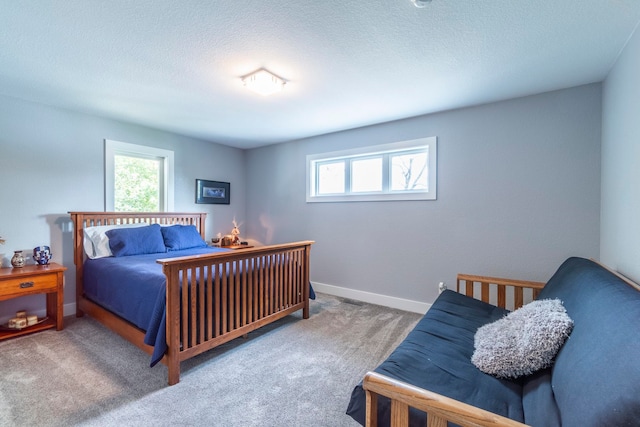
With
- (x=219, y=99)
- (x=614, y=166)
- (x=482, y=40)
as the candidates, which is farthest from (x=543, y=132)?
(x=219, y=99)

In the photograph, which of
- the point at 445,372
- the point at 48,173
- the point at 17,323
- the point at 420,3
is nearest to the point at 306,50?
the point at 420,3

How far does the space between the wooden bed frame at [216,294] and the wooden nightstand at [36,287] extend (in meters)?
0.23

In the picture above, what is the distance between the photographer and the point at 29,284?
2447 millimetres

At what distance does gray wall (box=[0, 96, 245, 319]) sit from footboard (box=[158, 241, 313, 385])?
1976 millimetres

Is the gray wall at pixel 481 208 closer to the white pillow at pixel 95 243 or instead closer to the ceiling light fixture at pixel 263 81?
the ceiling light fixture at pixel 263 81

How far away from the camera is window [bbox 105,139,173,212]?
331 cm

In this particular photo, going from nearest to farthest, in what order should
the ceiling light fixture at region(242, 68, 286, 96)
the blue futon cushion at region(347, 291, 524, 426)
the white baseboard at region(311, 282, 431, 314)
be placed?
the blue futon cushion at region(347, 291, 524, 426) < the ceiling light fixture at region(242, 68, 286, 96) < the white baseboard at region(311, 282, 431, 314)

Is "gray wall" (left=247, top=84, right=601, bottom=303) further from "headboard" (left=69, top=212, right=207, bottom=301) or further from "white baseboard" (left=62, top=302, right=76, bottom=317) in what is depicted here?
"white baseboard" (left=62, top=302, right=76, bottom=317)

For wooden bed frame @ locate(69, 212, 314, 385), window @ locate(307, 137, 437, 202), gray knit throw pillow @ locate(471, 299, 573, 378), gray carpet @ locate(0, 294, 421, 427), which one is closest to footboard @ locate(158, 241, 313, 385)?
wooden bed frame @ locate(69, 212, 314, 385)

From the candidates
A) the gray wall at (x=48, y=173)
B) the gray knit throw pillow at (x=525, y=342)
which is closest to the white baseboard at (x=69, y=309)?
the gray wall at (x=48, y=173)

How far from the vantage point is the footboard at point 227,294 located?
1.85 meters

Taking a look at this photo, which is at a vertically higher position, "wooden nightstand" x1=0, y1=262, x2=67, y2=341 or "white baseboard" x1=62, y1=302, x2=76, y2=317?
"wooden nightstand" x1=0, y1=262, x2=67, y2=341

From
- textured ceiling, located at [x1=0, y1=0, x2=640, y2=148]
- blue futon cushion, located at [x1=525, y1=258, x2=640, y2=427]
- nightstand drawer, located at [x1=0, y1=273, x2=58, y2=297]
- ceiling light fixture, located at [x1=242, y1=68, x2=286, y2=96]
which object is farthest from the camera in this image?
nightstand drawer, located at [x1=0, y1=273, x2=58, y2=297]

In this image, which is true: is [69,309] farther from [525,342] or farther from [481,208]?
[481,208]
